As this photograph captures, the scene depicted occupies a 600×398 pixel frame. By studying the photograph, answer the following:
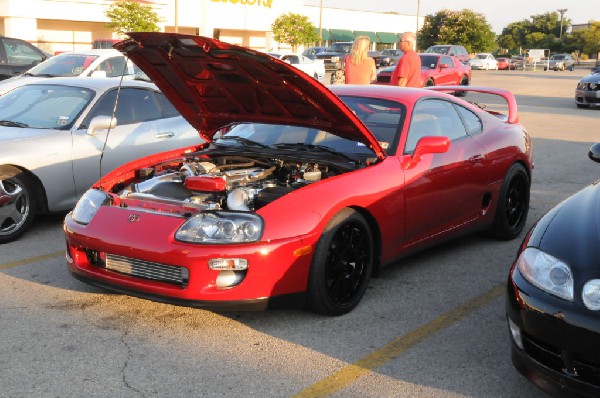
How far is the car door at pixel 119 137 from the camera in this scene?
267 inches

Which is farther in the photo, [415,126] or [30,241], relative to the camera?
[30,241]

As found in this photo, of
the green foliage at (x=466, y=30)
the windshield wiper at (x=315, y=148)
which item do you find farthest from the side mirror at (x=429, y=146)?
the green foliage at (x=466, y=30)

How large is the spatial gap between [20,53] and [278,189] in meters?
14.3

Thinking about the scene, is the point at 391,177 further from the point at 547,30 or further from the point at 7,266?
the point at 547,30

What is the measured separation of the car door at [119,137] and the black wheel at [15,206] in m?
0.46

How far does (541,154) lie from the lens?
11969 mm

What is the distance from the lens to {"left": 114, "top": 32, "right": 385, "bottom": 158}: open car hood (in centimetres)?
476

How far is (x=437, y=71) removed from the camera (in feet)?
80.7

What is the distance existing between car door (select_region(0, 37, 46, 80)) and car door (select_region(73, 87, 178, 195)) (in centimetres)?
1028

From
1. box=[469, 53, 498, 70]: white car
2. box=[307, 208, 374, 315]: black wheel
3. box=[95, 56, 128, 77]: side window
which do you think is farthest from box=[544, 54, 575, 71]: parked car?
box=[307, 208, 374, 315]: black wheel

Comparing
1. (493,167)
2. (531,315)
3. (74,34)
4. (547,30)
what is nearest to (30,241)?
(493,167)

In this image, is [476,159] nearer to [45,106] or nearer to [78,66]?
[45,106]

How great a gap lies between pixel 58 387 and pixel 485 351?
228 centimetres

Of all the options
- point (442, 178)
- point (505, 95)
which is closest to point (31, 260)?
point (442, 178)
